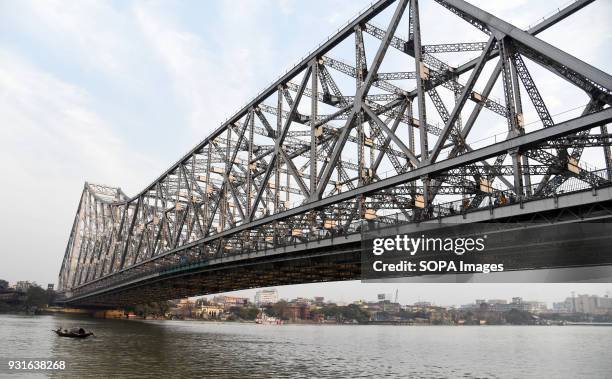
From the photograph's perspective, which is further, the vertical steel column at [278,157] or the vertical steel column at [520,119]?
the vertical steel column at [278,157]

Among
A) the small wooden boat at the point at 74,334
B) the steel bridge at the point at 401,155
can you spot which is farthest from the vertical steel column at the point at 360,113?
the small wooden boat at the point at 74,334

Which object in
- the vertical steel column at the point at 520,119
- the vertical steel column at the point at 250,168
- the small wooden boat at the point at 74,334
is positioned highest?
→ the vertical steel column at the point at 250,168

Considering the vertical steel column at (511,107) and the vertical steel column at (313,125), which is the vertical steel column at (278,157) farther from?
the vertical steel column at (511,107)

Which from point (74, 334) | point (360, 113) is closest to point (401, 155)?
point (360, 113)

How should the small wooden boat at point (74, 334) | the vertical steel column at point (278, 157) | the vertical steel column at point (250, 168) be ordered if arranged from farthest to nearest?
the small wooden boat at point (74, 334) → the vertical steel column at point (250, 168) → the vertical steel column at point (278, 157)

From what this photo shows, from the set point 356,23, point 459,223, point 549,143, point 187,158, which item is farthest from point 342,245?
point 187,158

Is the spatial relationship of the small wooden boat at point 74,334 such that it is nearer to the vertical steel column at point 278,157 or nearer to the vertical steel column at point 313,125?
the vertical steel column at point 278,157

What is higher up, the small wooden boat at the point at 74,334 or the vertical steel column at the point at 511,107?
the vertical steel column at the point at 511,107

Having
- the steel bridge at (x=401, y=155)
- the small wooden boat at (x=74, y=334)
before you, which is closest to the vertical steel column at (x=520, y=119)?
the steel bridge at (x=401, y=155)

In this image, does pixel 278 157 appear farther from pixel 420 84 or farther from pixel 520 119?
pixel 520 119

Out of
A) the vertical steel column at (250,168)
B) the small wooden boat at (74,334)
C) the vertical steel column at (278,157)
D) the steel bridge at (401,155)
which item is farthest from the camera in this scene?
the small wooden boat at (74,334)

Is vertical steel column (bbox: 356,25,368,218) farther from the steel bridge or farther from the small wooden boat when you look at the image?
the small wooden boat

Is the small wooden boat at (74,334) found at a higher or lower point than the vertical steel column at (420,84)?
lower

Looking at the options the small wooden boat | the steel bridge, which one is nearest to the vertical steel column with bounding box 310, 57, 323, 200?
the steel bridge
